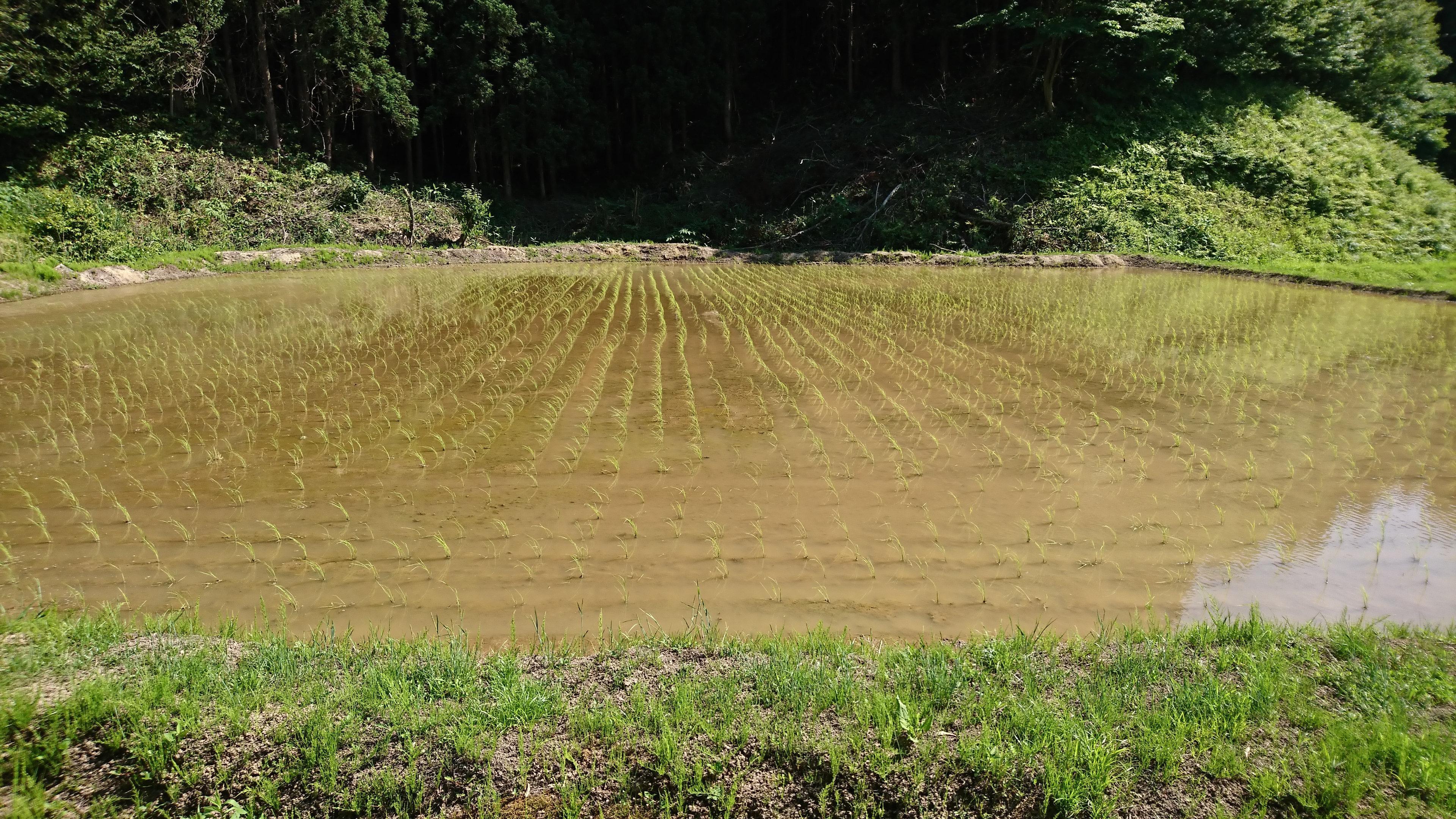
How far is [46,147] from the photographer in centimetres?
1758

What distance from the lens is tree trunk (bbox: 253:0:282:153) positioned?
21.6 m

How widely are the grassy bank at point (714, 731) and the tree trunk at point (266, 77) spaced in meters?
23.7

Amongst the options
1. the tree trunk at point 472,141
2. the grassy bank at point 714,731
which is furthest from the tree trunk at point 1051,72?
the grassy bank at point 714,731

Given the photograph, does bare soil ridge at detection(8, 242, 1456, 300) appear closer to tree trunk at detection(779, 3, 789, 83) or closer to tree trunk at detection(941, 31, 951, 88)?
tree trunk at detection(941, 31, 951, 88)

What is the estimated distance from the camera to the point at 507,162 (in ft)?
85.8

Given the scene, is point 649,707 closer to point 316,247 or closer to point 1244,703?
point 1244,703

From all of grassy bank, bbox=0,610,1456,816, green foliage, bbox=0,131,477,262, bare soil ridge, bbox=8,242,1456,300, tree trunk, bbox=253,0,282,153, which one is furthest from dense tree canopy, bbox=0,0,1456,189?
grassy bank, bbox=0,610,1456,816

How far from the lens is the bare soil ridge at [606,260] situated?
14.5 metres

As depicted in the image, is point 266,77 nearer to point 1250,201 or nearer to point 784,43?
point 784,43

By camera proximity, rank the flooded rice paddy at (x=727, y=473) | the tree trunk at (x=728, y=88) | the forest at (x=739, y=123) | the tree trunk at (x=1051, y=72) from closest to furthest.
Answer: the flooded rice paddy at (x=727, y=473)
the forest at (x=739, y=123)
the tree trunk at (x=1051, y=72)
the tree trunk at (x=728, y=88)

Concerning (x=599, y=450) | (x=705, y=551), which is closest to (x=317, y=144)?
(x=599, y=450)

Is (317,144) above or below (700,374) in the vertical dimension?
above

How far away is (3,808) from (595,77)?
30317 millimetres

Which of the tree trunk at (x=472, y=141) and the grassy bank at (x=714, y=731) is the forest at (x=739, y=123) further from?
the grassy bank at (x=714, y=731)
